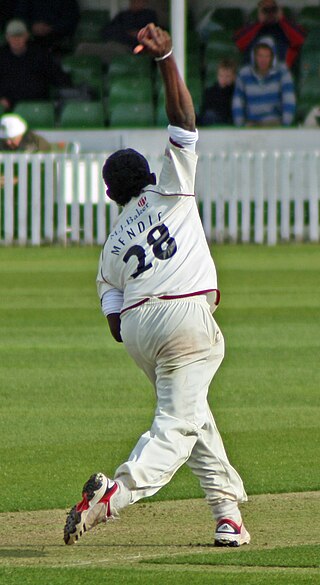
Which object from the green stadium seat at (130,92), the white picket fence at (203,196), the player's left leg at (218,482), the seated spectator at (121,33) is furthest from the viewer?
the seated spectator at (121,33)

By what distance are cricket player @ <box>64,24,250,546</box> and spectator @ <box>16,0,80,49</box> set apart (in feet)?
69.7

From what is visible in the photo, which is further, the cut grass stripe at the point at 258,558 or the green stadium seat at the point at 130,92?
the green stadium seat at the point at 130,92

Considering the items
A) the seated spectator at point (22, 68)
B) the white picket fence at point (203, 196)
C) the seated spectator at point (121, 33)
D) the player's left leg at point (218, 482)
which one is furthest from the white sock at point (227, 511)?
the seated spectator at point (121, 33)

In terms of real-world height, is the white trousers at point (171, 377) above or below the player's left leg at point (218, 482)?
above

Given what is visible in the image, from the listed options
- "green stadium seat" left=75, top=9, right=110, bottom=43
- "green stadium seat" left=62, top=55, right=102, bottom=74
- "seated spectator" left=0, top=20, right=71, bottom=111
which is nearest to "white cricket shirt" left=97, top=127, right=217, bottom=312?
"seated spectator" left=0, top=20, right=71, bottom=111

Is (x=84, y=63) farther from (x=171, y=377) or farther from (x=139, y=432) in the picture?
(x=171, y=377)

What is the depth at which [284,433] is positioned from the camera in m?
9.09

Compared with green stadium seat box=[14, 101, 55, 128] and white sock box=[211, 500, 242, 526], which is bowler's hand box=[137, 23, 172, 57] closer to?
white sock box=[211, 500, 242, 526]

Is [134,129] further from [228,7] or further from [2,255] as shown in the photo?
[228,7]

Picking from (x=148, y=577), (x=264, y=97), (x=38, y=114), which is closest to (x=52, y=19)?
(x=38, y=114)

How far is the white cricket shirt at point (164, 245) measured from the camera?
6039 mm

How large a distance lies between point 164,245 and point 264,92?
725 inches

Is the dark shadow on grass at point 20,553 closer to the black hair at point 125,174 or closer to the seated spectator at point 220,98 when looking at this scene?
the black hair at point 125,174

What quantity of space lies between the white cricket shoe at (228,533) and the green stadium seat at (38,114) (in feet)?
62.7
